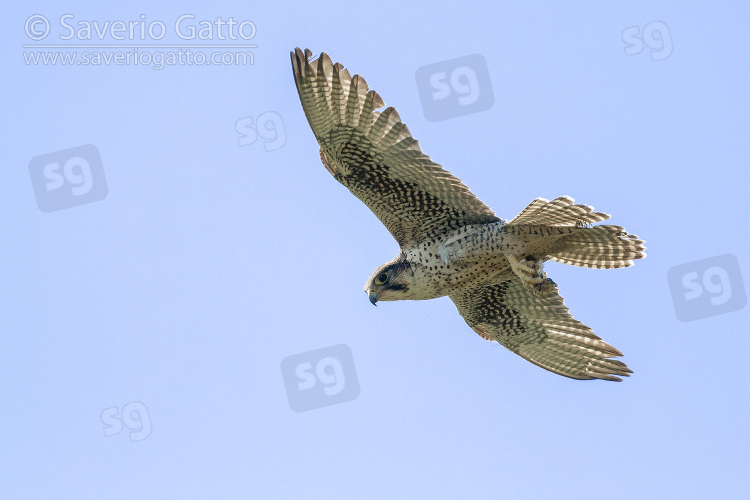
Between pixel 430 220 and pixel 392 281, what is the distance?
0.79 metres

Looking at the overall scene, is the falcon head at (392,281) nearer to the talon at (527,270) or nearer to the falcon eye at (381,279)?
the falcon eye at (381,279)

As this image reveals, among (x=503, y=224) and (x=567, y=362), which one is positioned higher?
(x=503, y=224)

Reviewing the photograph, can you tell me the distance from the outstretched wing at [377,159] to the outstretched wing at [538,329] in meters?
1.28

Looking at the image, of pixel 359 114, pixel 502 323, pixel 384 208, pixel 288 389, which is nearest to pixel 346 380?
pixel 288 389

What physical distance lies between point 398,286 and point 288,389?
3217mm

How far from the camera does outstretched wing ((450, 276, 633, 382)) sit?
461 inches

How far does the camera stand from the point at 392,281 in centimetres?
1100

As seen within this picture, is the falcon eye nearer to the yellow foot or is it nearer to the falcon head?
the falcon head

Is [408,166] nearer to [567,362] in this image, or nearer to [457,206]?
[457,206]

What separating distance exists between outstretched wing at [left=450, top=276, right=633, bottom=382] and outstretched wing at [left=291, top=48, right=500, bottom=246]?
128cm

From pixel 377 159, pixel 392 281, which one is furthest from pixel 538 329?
pixel 377 159

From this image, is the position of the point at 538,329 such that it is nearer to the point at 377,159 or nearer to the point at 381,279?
the point at 381,279

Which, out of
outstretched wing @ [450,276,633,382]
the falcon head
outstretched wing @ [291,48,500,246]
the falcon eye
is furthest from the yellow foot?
the falcon eye

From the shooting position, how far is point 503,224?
34.8ft
